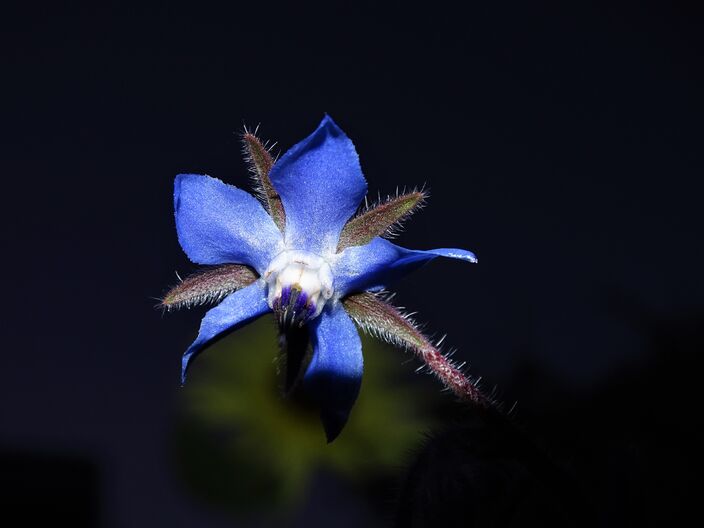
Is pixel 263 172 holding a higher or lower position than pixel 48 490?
higher

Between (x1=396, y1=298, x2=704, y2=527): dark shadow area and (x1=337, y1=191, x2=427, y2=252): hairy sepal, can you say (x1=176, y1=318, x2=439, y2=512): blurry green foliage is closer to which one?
(x1=396, y1=298, x2=704, y2=527): dark shadow area

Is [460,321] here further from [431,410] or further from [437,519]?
[437,519]

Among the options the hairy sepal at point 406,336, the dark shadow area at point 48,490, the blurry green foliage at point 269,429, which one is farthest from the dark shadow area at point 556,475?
the dark shadow area at point 48,490

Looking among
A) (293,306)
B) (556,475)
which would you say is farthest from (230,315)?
(556,475)

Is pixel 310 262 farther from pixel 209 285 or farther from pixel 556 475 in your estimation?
pixel 556 475

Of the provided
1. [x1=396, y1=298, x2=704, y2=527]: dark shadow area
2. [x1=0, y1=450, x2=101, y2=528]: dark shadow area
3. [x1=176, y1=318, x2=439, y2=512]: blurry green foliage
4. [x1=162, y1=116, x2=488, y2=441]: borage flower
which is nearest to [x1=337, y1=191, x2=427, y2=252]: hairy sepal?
[x1=162, y1=116, x2=488, y2=441]: borage flower

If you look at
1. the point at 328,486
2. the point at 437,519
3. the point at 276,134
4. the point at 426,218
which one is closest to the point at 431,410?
the point at 328,486
